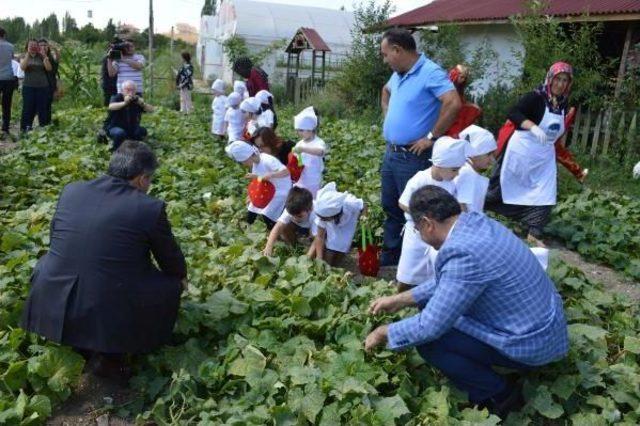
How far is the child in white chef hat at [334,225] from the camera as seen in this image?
487 cm

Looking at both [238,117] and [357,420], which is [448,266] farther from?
[238,117]

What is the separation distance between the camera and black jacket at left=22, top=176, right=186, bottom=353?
3148 millimetres

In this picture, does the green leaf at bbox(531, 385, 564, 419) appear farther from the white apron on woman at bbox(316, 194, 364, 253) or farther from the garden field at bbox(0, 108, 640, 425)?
the white apron on woman at bbox(316, 194, 364, 253)

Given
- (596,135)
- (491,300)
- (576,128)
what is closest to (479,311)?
(491,300)

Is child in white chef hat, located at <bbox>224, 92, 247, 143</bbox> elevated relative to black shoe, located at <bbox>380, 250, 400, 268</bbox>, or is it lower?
elevated

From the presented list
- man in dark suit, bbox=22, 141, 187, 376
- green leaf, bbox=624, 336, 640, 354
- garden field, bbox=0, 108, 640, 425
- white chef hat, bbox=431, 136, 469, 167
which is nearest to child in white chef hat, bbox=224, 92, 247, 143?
garden field, bbox=0, 108, 640, 425

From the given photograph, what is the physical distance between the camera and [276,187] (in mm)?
5672

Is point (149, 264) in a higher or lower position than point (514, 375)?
higher

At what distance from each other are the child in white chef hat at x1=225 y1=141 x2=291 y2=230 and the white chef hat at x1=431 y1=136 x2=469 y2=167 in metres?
1.82

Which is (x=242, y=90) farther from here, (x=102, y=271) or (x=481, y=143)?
(x=102, y=271)

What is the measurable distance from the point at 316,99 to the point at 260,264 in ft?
42.5

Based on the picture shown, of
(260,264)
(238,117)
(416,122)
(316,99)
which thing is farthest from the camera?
(316,99)

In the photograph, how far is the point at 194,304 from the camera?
12.3ft

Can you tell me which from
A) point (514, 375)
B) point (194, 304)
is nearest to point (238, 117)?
point (194, 304)
